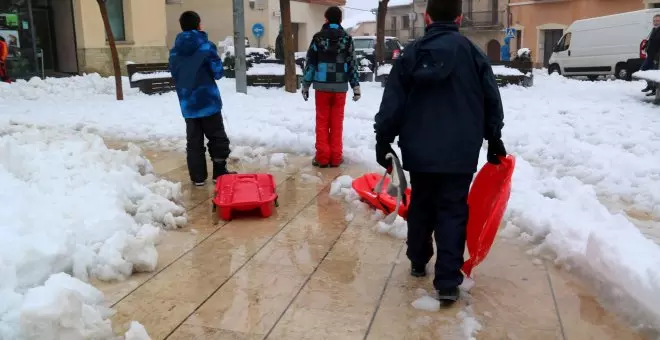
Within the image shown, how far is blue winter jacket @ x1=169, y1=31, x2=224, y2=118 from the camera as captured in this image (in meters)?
5.80

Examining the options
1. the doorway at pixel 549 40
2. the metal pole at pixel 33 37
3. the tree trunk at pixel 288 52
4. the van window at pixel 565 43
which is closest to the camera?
the tree trunk at pixel 288 52

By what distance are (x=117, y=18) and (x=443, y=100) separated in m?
20.3

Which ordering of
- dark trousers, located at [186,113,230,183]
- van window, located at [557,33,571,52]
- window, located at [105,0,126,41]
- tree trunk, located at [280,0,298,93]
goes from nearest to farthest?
1. dark trousers, located at [186,113,230,183]
2. tree trunk, located at [280,0,298,93]
3. window, located at [105,0,126,41]
4. van window, located at [557,33,571,52]

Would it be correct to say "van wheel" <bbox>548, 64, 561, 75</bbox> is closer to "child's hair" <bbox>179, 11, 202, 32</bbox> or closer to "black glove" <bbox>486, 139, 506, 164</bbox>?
"child's hair" <bbox>179, 11, 202, 32</bbox>

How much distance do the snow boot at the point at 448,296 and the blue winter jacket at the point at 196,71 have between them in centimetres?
329

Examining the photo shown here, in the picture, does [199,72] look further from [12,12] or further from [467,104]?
[12,12]

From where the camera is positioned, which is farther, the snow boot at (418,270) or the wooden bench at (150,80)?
the wooden bench at (150,80)

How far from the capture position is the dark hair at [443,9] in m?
3.38

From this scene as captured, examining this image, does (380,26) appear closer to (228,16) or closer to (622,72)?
(622,72)

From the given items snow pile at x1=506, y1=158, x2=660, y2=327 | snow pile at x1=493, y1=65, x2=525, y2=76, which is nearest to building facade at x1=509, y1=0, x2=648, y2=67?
snow pile at x1=493, y1=65, x2=525, y2=76

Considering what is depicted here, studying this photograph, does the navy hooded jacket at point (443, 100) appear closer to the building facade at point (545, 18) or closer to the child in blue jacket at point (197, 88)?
the child in blue jacket at point (197, 88)

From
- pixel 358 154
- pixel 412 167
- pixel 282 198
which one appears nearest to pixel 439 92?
pixel 412 167

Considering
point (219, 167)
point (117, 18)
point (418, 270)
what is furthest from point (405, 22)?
point (418, 270)

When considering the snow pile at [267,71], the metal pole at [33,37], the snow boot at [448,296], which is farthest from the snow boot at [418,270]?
the metal pole at [33,37]
